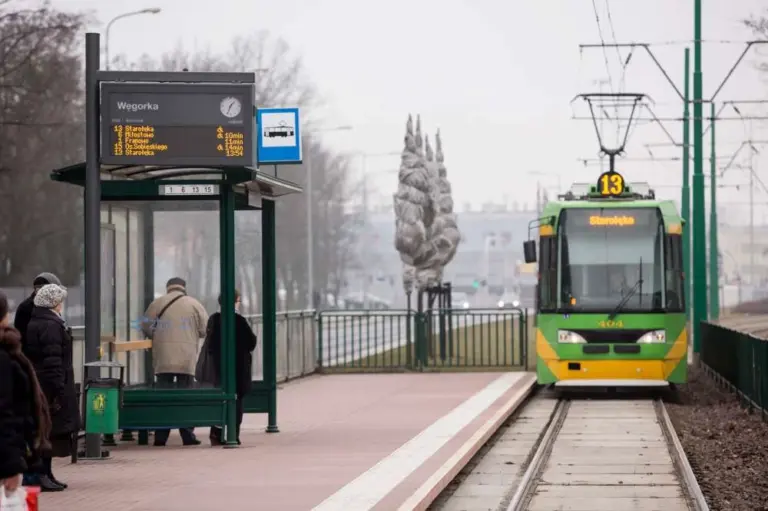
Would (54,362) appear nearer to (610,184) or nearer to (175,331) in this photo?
(175,331)

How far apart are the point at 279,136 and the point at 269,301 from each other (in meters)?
2.49

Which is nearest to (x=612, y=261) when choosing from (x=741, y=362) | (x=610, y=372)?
(x=610, y=372)

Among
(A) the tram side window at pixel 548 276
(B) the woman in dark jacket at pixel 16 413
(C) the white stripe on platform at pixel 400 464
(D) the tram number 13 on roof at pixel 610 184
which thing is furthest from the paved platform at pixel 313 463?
(D) the tram number 13 on roof at pixel 610 184

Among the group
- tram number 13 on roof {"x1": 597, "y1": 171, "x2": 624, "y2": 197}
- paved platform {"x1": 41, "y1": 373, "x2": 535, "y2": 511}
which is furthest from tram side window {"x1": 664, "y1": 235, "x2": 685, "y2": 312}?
paved platform {"x1": 41, "y1": 373, "x2": 535, "y2": 511}

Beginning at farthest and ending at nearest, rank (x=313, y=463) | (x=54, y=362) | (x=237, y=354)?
(x=237, y=354) < (x=313, y=463) < (x=54, y=362)

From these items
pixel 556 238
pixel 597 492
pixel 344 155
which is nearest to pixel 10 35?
pixel 556 238

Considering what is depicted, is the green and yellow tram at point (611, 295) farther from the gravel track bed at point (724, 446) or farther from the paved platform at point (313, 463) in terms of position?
the paved platform at point (313, 463)

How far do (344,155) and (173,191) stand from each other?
Answer: 3241 inches

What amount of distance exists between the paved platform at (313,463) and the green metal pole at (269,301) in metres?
0.39

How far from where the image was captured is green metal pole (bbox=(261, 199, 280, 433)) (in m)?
20.6

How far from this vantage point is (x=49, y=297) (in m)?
14.2

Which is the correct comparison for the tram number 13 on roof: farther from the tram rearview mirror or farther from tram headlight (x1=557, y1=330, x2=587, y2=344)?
tram headlight (x1=557, y1=330, x2=587, y2=344)

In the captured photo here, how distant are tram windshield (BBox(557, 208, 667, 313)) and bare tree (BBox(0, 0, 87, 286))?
22294 mm

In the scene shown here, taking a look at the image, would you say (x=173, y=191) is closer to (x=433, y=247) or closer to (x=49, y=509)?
(x=49, y=509)
